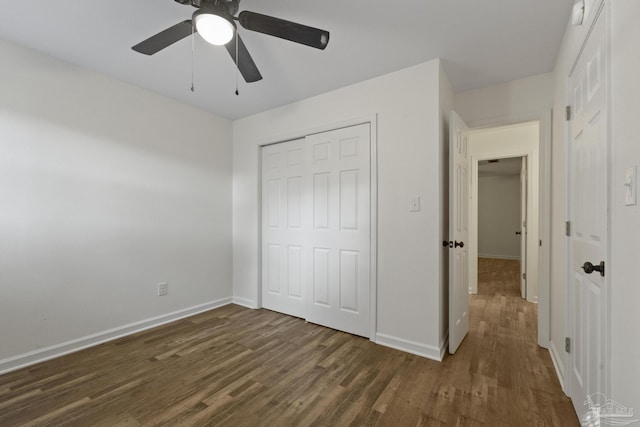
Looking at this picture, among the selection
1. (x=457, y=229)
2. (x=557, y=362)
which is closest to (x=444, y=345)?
(x=557, y=362)

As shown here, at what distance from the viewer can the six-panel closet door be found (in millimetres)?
2672

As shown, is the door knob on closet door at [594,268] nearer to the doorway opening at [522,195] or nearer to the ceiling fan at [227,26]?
the doorway opening at [522,195]

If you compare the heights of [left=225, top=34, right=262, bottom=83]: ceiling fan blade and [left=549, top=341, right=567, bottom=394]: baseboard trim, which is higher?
[left=225, top=34, right=262, bottom=83]: ceiling fan blade

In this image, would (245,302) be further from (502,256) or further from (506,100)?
(502,256)

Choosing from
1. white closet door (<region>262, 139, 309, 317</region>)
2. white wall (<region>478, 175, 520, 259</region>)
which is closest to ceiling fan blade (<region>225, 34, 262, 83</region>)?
white closet door (<region>262, 139, 309, 317</region>)

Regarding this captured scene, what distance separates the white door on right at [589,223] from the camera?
119 cm

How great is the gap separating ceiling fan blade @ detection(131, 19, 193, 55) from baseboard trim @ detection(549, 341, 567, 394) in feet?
10.3

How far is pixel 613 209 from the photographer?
110 centimetres

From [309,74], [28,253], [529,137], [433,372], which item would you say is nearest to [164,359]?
[28,253]

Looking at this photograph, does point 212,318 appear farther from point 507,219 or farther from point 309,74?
point 507,219

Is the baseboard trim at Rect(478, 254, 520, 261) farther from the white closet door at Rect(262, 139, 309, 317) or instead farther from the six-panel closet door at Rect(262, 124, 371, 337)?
the white closet door at Rect(262, 139, 309, 317)

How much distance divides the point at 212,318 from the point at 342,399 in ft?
6.33

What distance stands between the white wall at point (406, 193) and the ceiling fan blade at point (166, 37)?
1561 mm

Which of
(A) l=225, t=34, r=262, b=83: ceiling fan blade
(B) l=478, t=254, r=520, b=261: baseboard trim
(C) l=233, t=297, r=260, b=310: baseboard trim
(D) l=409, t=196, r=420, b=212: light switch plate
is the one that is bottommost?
(B) l=478, t=254, r=520, b=261: baseboard trim
